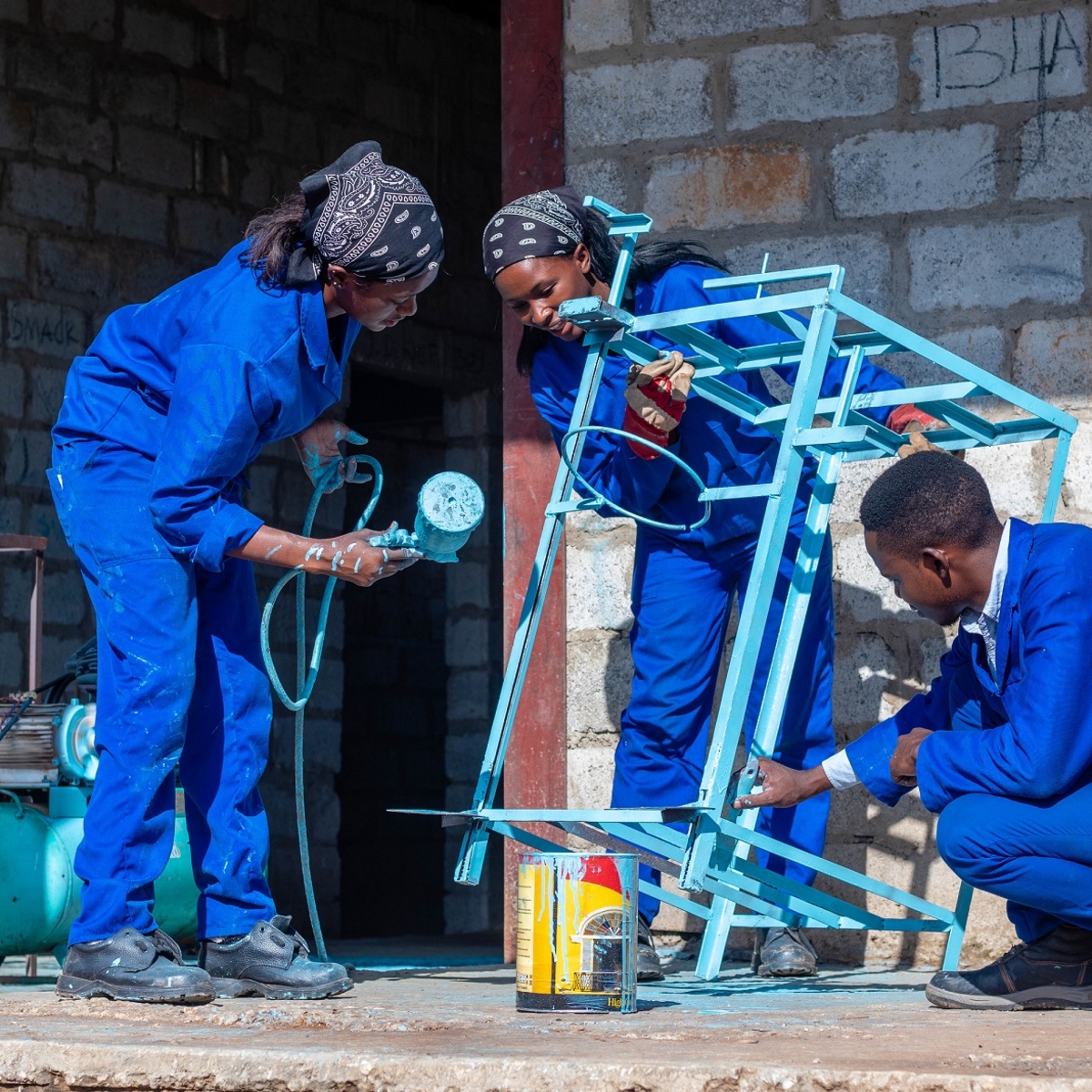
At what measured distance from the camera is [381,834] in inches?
334

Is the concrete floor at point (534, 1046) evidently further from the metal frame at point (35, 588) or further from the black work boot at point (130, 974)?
the metal frame at point (35, 588)

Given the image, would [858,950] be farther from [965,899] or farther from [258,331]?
[258,331]

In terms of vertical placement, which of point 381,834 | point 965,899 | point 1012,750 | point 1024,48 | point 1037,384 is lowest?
point 381,834

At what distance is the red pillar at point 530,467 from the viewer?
434 cm

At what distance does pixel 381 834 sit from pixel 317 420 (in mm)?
5346

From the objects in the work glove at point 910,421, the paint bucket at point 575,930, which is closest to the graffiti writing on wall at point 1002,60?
the work glove at point 910,421

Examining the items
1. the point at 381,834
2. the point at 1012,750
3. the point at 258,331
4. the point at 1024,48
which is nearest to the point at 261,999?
the point at 258,331

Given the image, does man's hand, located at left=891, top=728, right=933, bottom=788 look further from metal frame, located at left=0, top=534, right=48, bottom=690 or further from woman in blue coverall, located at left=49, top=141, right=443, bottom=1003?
metal frame, located at left=0, top=534, right=48, bottom=690

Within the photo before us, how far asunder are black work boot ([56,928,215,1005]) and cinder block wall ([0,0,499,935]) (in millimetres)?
3687

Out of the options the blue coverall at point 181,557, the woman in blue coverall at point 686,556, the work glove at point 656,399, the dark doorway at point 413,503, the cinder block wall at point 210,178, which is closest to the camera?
the blue coverall at point 181,557

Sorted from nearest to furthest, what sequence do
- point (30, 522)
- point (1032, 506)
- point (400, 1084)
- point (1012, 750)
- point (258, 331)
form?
point (400, 1084), point (1012, 750), point (258, 331), point (1032, 506), point (30, 522)

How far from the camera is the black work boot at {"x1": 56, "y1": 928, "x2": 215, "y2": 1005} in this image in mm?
2900

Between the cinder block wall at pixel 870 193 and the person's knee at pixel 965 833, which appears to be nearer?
the person's knee at pixel 965 833

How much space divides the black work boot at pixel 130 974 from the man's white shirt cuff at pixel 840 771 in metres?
1.11
